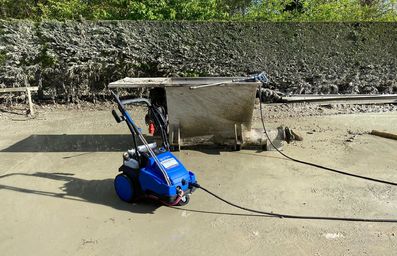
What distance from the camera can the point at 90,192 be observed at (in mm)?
4461

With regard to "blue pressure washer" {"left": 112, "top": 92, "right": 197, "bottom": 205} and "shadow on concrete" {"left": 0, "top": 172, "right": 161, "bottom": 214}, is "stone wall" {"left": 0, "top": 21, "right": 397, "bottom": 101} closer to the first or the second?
"shadow on concrete" {"left": 0, "top": 172, "right": 161, "bottom": 214}

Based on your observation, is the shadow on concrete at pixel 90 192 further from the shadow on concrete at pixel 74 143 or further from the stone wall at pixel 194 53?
the stone wall at pixel 194 53

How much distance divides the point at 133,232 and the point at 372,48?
814 cm

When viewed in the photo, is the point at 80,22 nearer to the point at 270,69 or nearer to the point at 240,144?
the point at 270,69

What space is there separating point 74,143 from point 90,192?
7.10 ft

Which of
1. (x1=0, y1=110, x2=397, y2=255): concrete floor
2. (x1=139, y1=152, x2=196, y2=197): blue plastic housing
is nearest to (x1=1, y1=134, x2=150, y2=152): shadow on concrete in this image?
(x1=0, y1=110, x2=397, y2=255): concrete floor

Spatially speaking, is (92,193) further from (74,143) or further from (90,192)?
(74,143)

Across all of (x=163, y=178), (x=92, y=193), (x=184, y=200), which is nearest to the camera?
(x=163, y=178)

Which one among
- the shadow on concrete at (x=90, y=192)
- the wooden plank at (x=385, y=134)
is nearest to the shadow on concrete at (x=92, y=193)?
the shadow on concrete at (x=90, y=192)

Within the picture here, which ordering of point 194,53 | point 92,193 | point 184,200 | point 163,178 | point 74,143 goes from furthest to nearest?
point 194,53 → point 74,143 → point 92,193 → point 184,200 → point 163,178

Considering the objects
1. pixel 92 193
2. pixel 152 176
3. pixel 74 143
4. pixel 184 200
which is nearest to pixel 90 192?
pixel 92 193

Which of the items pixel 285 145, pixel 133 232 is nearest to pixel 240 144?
pixel 285 145

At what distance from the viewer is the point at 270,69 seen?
924 centimetres

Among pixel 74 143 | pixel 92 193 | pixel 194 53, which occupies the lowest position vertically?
pixel 92 193
